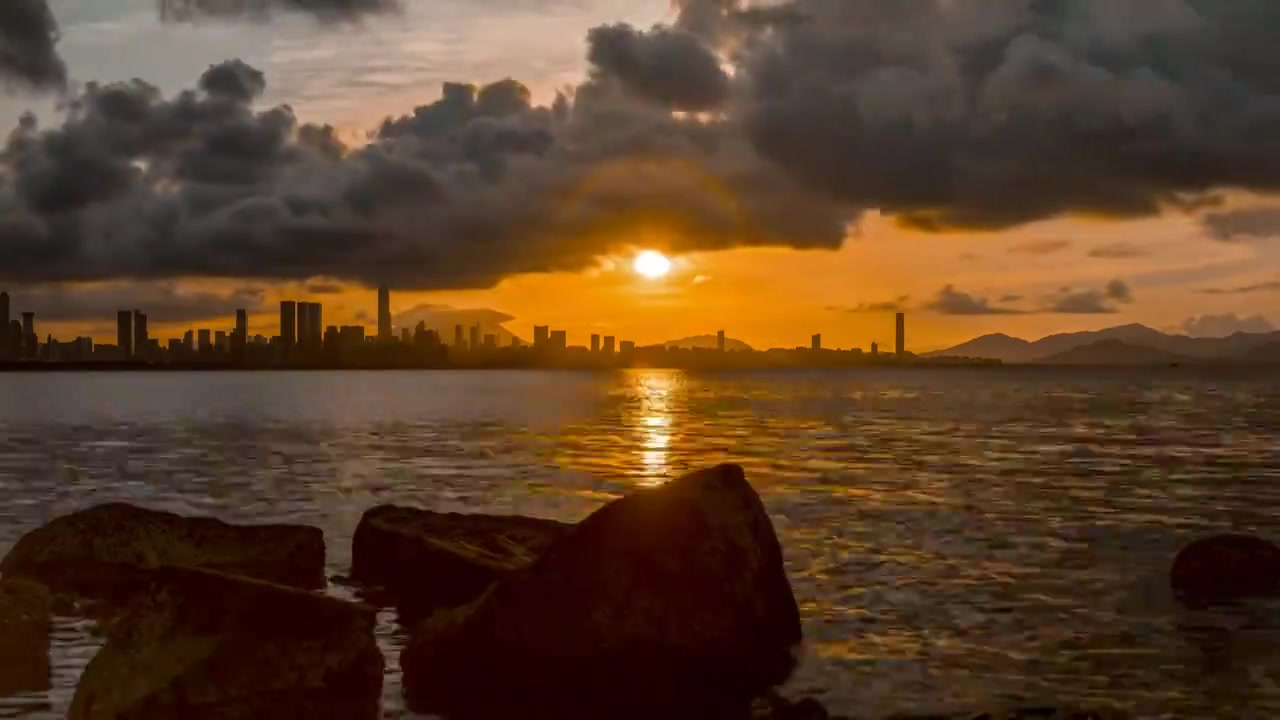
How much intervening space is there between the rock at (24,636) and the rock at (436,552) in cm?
600

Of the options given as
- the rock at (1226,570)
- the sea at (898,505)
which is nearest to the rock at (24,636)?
the sea at (898,505)

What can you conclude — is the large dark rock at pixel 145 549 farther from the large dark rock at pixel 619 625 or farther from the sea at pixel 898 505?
the large dark rock at pixel 619 625

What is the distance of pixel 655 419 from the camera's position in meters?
114

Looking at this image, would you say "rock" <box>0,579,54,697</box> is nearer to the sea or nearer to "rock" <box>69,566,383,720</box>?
the sea

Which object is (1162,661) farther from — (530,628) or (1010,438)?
(1010,438)

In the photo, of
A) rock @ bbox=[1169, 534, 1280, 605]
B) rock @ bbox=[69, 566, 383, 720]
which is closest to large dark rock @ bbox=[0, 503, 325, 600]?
rock @ bbox=[69, 566, 383, 720]

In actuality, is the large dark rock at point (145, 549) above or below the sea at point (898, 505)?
above

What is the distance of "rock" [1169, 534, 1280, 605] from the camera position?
81.0 feet

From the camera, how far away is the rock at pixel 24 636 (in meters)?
18.2

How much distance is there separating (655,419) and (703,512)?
95.5 m

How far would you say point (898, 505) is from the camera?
41.4 metres

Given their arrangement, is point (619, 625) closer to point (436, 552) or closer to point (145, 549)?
point (436, 552)

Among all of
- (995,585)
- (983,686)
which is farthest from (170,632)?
(995,585)

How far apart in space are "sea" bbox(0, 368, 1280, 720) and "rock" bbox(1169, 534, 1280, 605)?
0.82 meters
